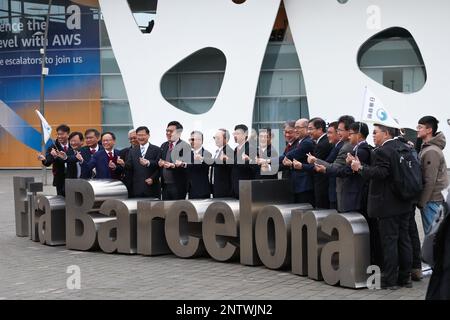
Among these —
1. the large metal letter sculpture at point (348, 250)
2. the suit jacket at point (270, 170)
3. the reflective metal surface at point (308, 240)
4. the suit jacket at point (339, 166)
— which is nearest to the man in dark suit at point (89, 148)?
the suit jacket at point (270, 170)

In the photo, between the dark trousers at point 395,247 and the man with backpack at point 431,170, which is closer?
the dark trousers at point 395,247

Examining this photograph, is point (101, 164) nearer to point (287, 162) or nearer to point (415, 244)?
A: point (287, 162)

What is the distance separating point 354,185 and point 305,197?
1410 millimetres

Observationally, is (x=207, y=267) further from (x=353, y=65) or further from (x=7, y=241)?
(x=353, y=65)

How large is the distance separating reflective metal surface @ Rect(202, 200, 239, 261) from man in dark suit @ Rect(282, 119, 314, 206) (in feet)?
2.69

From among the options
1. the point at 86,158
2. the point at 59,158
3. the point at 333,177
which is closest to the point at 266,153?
the point at 333,177

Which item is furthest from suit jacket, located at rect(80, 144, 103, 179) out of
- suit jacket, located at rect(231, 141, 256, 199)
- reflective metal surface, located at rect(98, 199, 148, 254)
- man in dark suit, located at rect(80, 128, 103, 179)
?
suit jacket, located at rect(231, 141, 256, 199)

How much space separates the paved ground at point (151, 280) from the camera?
7.46m

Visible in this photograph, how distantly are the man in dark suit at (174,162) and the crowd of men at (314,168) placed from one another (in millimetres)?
16

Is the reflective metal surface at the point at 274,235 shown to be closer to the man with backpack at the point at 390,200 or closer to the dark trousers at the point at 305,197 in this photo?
the dark trousers at the point at 305,197

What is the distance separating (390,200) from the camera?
7.65 metres

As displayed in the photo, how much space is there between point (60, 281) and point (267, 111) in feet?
81.3

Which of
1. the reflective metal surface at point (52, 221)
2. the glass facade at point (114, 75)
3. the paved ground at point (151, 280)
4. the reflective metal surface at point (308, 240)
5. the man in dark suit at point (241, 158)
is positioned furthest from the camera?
the glass facade at point (114, 75)

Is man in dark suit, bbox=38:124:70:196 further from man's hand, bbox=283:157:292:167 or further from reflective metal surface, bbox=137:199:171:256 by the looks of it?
man's hand, bbox=283:157:292:167
